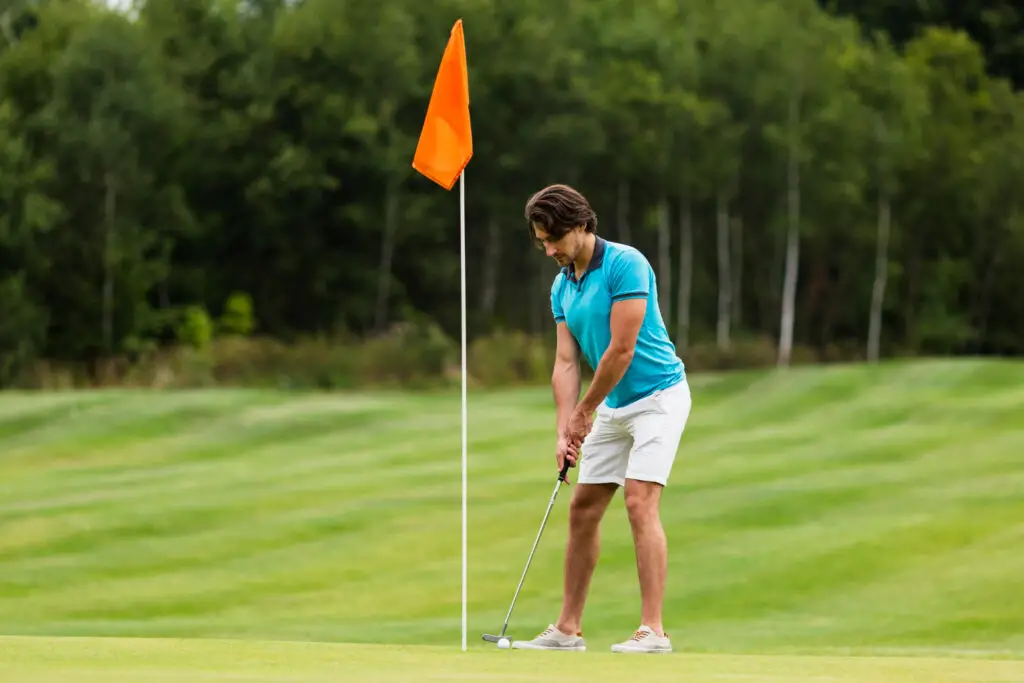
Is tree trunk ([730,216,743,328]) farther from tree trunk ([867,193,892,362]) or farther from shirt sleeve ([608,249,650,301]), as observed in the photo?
shirt sleeve ([608,249,650,301])

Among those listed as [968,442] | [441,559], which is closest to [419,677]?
[441,559]

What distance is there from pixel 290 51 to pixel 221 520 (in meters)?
29.4

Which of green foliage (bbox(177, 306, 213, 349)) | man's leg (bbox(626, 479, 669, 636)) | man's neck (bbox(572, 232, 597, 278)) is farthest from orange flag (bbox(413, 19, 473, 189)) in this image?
green foliage (bbox(177, 306, 213, 349))

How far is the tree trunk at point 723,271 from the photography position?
4538cm

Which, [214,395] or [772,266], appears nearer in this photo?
[214,395]

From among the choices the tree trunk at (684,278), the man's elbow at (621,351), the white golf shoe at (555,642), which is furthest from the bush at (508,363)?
the man's elbow at (621,351)

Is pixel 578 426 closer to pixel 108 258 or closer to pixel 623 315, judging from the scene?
pixel 623 315

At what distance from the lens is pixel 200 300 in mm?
40125

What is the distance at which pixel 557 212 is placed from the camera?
6.78 metres

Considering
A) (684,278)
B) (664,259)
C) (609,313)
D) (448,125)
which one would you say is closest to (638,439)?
(609,313)

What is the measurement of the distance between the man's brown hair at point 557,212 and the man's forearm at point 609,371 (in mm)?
478

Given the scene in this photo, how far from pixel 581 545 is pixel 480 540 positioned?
4.80m

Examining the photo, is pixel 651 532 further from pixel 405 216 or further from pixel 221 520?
pixel 405 216

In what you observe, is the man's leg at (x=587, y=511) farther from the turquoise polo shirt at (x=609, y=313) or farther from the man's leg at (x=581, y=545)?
the turquoise polo shirt at (x=609, y=313)
